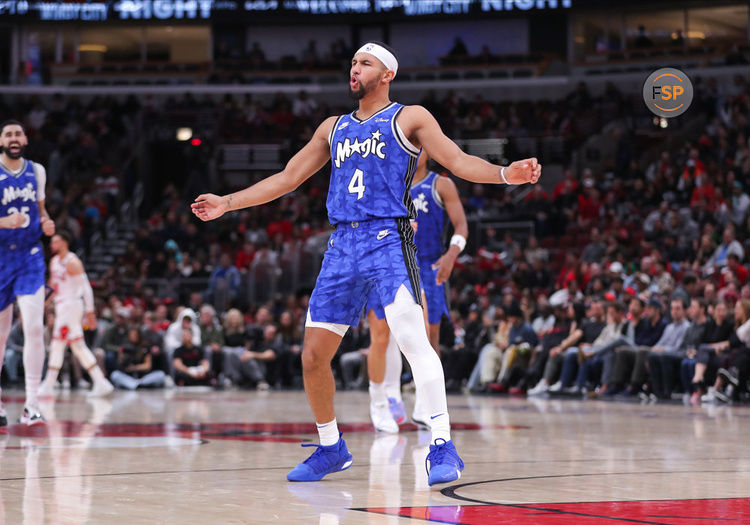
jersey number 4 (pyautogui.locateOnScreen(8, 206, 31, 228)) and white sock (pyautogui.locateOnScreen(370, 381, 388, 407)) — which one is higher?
jersey number 4 (pyautogui.locateOnScreen(8, 206, 31, 228))

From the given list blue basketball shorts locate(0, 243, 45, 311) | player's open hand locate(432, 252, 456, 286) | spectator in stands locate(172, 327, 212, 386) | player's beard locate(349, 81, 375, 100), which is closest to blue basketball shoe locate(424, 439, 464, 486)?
player's beard locate(349, 81, 375, 100)

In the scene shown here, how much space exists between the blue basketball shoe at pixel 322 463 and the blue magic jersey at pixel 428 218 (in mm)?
3301

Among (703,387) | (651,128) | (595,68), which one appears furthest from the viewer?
(595,68)

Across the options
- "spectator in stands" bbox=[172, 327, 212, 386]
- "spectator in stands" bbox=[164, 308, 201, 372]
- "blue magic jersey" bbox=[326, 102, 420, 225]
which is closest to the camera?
"blue magic jersey" bbox=[326, 102, 420, 225]

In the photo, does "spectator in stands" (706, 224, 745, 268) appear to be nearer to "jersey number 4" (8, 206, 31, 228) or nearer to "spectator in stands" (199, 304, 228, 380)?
"spectator in stands" (199, 304, 228, 380)

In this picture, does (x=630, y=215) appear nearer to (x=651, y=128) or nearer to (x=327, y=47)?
(x=651, y=128)

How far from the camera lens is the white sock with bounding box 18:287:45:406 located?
27.3ft

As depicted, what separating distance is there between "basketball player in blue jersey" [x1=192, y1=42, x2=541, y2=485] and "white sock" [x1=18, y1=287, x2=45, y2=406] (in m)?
3.59

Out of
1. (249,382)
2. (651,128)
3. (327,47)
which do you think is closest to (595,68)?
(651,128)

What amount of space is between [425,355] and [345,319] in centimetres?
46

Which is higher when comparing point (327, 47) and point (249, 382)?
point (327, 47)

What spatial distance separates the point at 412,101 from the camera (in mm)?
30266

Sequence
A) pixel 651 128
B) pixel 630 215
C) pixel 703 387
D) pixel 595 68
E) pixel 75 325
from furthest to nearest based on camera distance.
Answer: pixel 595 68
pixel 651 128
pixel 630 215
pixel 75 325
pixel 703 387

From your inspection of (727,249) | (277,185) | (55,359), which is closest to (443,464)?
(277,185)
